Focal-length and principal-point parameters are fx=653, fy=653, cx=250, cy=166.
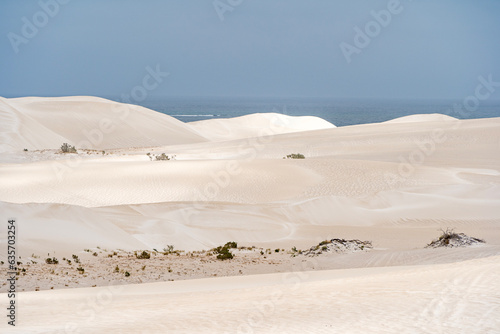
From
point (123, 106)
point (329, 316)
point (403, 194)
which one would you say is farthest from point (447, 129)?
point (329, 316)

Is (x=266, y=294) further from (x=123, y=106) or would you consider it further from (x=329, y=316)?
(x=123, y=106)

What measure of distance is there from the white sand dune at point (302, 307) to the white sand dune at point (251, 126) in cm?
5724

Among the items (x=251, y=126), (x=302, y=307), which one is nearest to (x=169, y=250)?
(x=302, y=307)

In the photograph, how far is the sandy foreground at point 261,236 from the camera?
305 inches

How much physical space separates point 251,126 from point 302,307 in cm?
6828

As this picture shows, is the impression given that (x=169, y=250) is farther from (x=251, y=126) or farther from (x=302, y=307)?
(x=251, y=126)

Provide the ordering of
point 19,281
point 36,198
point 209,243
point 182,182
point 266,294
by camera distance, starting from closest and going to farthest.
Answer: point 266,294 → point 19,281 → point 209,243 → point 36,198 → point 182,182

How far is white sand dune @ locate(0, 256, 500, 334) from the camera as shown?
703cm

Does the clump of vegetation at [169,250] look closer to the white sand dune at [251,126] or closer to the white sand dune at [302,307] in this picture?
the white sand dune at [302,307]

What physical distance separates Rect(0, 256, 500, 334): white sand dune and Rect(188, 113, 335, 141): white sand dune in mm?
57243

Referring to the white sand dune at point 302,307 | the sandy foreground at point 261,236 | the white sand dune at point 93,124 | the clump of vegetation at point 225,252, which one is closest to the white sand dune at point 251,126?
the white sand dune at point 93,124

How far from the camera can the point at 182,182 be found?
82.5ft

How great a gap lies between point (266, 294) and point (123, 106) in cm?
5520

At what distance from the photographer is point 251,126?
76.1m
